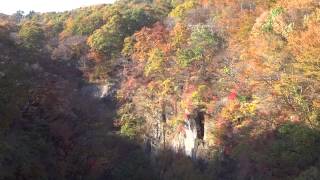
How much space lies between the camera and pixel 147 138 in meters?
36.0

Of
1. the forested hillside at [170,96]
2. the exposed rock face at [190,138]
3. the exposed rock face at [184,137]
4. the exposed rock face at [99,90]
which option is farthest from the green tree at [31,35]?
the exposed rock face at [190,138]

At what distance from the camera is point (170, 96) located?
36.9 m

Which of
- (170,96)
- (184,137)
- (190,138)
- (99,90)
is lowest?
(190,138)

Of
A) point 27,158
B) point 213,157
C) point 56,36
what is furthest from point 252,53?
point 56,36

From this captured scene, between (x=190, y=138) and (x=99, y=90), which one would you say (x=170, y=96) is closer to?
(x=190, y=138)

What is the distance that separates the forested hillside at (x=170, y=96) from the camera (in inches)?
932

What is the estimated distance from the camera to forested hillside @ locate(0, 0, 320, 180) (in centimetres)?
2367

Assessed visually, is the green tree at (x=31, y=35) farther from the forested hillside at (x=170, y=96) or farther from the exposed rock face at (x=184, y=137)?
the exposed rock face at (x=184, y=137)

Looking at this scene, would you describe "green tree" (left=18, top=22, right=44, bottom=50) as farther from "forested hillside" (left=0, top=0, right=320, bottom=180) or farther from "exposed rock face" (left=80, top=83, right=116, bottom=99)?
"exposed rock face" (left=80, top=83, right=116, bottom=99)

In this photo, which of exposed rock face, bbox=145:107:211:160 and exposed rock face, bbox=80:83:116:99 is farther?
exposed rock face, bbox=80:83:116:99

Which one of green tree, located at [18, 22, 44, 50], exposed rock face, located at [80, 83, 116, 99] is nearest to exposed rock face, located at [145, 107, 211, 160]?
exposed rock face, located at [80, 83, 116, 99]

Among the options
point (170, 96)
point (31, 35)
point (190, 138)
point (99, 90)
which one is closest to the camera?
point (190, 138)

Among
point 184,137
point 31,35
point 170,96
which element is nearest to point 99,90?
point 170,96

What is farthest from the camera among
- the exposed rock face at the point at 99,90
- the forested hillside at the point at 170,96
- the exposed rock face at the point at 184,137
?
the exposed rock face at the point at 99,90
